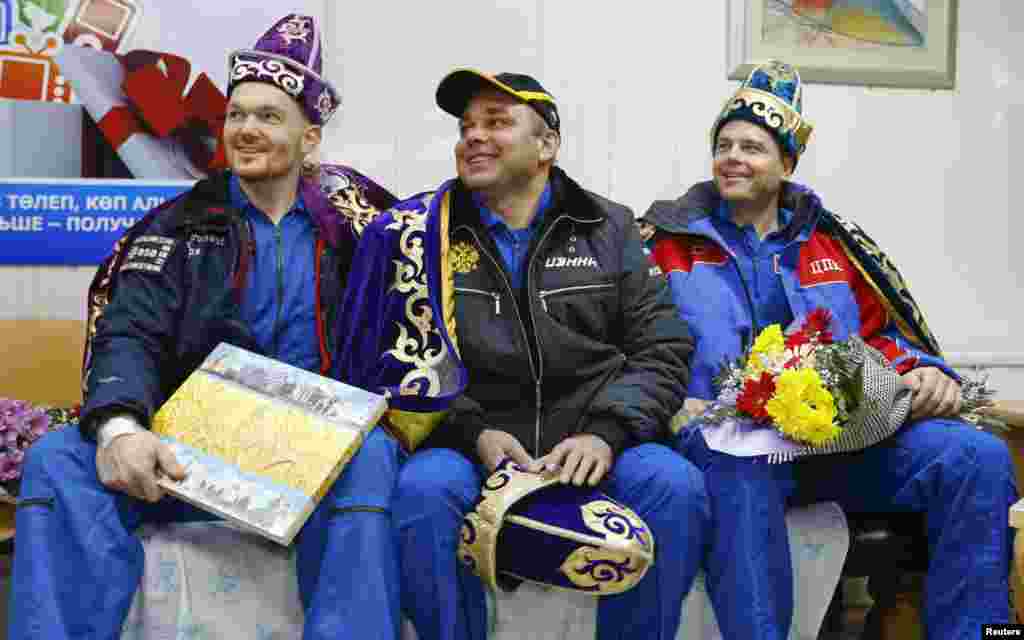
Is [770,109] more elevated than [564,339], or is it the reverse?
[770,109]

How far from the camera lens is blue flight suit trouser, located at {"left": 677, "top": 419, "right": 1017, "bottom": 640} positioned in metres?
3.00

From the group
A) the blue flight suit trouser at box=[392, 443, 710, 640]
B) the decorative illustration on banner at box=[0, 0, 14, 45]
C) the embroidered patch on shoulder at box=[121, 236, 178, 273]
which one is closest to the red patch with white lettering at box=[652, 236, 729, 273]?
the blue flight suit trouser at box=[392, 443, 710, 640]

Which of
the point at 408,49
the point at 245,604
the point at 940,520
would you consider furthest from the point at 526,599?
the point at 408,49

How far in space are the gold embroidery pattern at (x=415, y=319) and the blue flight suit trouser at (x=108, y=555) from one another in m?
0.37

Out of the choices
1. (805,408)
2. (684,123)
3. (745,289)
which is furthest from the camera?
(684,123)

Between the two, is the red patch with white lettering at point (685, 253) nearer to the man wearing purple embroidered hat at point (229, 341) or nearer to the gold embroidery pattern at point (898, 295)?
the gold embroidery pattern at point (898, 295)

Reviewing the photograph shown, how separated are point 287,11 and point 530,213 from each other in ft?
4.36

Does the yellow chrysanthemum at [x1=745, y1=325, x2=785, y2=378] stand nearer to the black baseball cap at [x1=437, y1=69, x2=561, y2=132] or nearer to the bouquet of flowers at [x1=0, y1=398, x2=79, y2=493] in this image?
the black baseball cap at [x1=437, y1=69, x2=561, y2=132]

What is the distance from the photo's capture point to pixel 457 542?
2908mm

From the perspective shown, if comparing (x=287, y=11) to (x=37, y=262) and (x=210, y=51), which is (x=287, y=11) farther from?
(x=37, y=262)

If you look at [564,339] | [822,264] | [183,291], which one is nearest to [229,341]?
[183,291]

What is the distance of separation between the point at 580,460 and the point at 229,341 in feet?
3.51

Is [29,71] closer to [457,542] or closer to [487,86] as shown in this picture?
[487,86]

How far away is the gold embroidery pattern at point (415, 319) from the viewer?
3186mm
